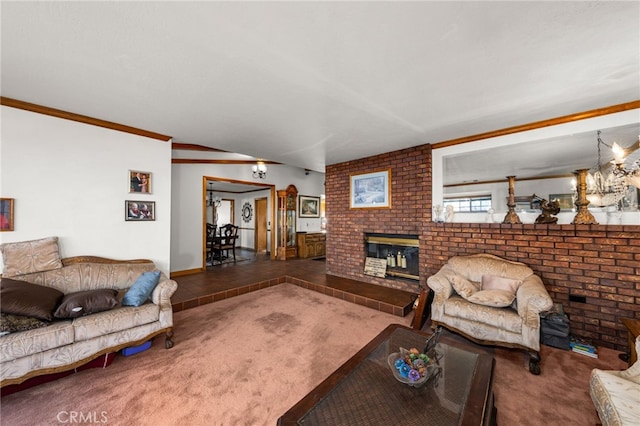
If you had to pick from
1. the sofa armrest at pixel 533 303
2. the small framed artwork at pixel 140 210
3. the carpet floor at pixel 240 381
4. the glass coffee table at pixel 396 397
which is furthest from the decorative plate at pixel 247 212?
the sofa armrest at pixel 533 303

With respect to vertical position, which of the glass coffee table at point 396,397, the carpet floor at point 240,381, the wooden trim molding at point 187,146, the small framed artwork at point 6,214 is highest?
the wooden trim molding at point 187,146

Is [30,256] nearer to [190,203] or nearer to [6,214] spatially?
[6,214]

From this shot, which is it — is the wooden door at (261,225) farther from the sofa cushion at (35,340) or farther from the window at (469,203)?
the sofa cushion at (35,340)

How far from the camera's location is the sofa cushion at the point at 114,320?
1955mm

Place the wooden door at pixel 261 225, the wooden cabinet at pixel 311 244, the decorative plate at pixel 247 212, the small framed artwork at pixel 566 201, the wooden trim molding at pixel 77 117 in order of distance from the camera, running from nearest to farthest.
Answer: the wooden trim molding at pixel 77 117 → the small framed artwork at pixel 566 201 → the wooden cabinet at pixel 311 244 → the wooden door at pixel 261 225 → the decorative plate at pixel 247 212

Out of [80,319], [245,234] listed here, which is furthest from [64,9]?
[245,234]

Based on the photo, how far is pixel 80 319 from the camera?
78.4 inches

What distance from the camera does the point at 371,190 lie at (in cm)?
443

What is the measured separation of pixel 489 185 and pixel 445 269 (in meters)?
2.36

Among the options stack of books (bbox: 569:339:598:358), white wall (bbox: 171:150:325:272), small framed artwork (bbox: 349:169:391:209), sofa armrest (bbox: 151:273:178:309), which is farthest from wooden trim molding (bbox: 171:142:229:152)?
stack of books (bbox: 569:339:598:358)

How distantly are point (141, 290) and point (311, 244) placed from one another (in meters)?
5.00

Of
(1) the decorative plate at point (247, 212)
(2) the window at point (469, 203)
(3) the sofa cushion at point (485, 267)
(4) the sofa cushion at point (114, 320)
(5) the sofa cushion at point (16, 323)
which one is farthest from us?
(1) the decorative plate at point (247, 212)

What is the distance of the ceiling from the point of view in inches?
53.7

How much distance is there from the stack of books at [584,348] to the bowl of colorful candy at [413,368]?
2.03 meters
